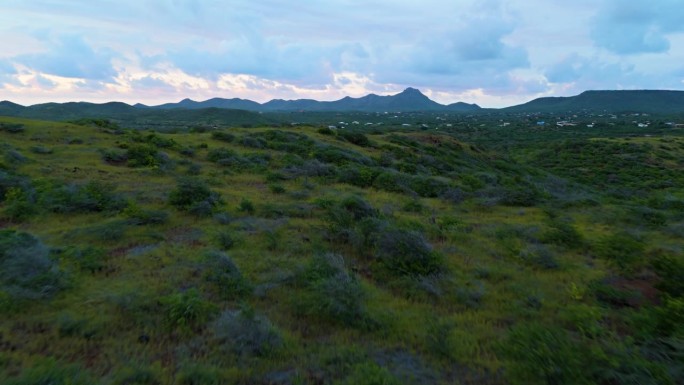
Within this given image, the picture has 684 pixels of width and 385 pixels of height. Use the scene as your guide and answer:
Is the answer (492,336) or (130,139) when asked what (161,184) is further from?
(492,336)

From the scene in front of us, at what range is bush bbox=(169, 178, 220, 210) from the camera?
1239cm

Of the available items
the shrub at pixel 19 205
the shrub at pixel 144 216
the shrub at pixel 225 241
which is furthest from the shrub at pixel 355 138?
the shrub at pixel 225 241

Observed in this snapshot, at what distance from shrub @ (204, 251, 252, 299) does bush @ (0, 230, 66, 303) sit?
7.28 ft

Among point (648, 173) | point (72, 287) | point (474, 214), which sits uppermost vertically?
point (72, 287)

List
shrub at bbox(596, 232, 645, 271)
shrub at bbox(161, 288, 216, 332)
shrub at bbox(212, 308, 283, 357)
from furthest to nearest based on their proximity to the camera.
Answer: shrub at bbox(596, 232, 645, 271) → shrub at bbox(161, 288, 216, 332) → shrub at bbox(212, 308, 283, 357)

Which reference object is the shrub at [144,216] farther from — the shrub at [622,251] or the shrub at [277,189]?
the shrub at [622,251]

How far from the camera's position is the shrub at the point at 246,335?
17.7 ft

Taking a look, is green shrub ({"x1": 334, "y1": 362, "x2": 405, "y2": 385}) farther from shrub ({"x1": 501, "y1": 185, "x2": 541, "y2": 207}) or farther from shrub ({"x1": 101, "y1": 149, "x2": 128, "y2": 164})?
shrub ({"x1": 101, "y1": 149, "x2": 128, "y2": 164})

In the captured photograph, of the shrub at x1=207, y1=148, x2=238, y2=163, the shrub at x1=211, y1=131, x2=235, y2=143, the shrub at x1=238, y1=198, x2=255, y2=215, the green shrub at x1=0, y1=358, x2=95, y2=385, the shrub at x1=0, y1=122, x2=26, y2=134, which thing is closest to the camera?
the green shrub at x1=0, y1=358, x2=95, y2=385

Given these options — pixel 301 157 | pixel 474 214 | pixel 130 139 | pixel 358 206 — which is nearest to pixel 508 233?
pixel 474 214

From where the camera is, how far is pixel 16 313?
19.7 ft

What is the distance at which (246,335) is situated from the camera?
5.57 metres

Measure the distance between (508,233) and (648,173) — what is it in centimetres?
3546

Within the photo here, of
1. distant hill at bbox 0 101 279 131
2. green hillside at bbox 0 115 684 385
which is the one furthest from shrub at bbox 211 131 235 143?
distant hill at bbox 0 101 279 131
